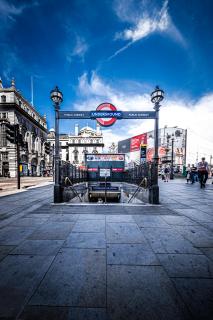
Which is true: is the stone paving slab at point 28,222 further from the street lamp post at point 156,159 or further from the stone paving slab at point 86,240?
the street lamp post at point 156,159

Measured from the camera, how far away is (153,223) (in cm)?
371

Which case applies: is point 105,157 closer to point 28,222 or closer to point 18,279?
point 28,222

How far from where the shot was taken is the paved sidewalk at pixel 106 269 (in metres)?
1.41

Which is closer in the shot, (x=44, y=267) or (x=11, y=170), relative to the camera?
(x=44, y=267)

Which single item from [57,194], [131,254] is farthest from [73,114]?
[131,254]

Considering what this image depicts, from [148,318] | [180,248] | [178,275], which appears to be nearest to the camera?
[148,318]

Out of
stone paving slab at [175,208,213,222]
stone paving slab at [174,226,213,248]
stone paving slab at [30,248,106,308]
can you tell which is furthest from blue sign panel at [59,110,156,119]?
stone paving slab at [30,248,106,308]

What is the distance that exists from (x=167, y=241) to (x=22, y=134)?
126 ft

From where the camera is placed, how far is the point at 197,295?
5.20ft

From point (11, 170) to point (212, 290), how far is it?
118 ft

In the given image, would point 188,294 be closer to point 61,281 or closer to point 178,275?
point 178,275

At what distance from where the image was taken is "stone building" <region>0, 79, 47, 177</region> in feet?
99.5

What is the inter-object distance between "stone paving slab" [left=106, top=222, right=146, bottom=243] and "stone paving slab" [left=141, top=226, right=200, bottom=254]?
0.58 ft

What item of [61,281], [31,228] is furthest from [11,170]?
[61,281]
